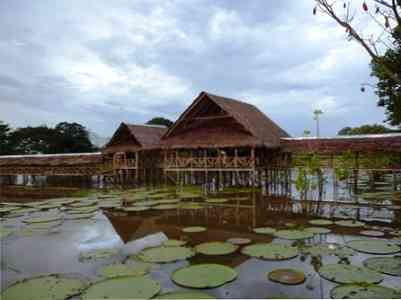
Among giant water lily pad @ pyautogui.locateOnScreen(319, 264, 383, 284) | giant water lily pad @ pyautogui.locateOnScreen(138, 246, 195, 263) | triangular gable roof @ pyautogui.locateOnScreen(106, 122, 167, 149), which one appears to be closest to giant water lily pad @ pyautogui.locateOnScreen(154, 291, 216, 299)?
giant water lily pad @ pyautogui.locateOnScreen(138, 246, 195, 263)

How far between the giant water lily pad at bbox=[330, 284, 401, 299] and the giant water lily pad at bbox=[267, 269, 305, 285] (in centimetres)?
52

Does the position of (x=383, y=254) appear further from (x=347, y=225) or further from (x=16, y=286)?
(x=16, y=286)

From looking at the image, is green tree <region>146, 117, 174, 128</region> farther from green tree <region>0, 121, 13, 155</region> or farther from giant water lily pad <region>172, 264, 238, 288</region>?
giant water lily pad <region>172, 264, 238, 288</region>

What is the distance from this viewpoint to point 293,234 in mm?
6992

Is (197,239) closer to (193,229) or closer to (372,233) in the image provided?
(193,229)

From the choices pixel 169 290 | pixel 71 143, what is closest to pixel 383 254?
pixel 169 290

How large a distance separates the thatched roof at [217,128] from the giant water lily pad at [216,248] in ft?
30.7

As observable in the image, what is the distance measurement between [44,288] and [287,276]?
11.5ft

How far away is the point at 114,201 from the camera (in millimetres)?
12805

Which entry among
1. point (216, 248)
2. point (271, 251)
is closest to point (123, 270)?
point (216, 248)

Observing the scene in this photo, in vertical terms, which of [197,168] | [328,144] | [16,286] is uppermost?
[328,144]

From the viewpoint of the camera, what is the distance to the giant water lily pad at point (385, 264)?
15.5 ft

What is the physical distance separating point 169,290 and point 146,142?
1767 centimetres

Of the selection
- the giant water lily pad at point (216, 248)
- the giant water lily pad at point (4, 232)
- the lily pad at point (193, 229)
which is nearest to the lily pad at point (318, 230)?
the giant water lily pad at point (216, 248)
